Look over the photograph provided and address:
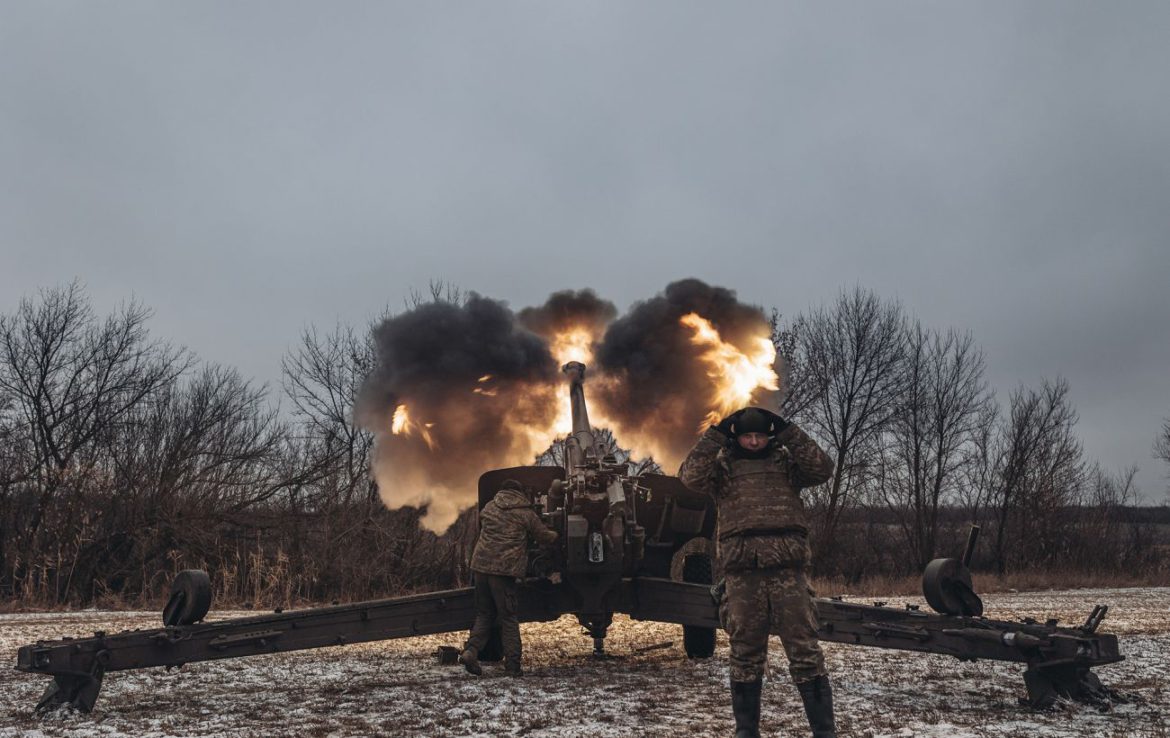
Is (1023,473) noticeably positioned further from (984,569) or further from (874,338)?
(874,338)

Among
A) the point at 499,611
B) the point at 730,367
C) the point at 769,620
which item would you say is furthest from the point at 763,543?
the point at 730,367

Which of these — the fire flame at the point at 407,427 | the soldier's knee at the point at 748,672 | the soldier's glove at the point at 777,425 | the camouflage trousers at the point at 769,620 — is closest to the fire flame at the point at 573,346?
the fire flame at the point at 407,427

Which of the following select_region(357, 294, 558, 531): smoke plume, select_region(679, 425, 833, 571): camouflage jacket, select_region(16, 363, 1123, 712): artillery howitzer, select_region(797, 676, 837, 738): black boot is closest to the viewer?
select_region(797, 676, 837, 738): black boot

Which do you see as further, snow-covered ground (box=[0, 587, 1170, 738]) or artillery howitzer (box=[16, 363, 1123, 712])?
artillery howitzer (box=[16, 363, 1123, 712])

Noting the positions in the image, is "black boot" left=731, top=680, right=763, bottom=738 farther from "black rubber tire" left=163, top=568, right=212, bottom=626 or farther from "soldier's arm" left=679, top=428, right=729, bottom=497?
"black rubber tire" left=163, top=568, right=212, bottom=626

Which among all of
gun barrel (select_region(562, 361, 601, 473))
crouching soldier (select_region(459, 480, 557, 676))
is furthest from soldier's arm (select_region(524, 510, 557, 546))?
gun barrel (select_region(562, 361, 601, 473))

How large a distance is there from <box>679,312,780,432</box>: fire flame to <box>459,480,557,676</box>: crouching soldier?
258cm

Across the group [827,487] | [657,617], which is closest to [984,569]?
[827,487]

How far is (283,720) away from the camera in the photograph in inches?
251

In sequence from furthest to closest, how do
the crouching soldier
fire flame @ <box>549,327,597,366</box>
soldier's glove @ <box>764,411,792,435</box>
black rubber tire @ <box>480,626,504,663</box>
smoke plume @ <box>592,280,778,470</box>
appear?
fire flame @ <box>549,327,597,366</box>, smoke plume @ <box>592,280,778,470</box>, black rubber tire @ <box>480,626,504,663</box>, the crouching soldier, soldier's glove @ <box>764,411,792,435</box>

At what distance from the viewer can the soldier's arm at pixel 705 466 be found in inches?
221

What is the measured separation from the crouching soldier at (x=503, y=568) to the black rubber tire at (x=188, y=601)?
2.34 m

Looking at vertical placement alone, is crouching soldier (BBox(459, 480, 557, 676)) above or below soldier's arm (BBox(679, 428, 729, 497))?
below

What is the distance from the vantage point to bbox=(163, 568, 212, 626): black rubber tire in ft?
23.3
